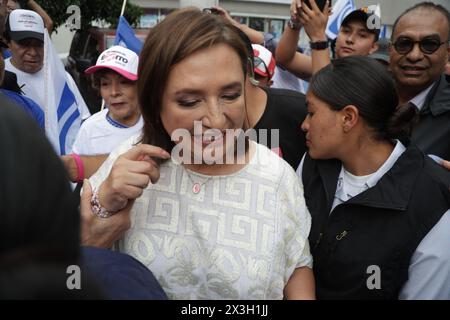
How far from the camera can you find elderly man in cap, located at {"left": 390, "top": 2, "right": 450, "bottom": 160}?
7.79 feet

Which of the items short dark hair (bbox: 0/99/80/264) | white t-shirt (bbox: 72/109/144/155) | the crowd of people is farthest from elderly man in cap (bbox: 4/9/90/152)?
short dark hair (bbox: 0/99/80/264)

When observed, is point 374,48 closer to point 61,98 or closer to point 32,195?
point 61,98

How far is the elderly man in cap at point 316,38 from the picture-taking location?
9.02 feet

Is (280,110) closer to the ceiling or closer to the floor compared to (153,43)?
closer to the floor

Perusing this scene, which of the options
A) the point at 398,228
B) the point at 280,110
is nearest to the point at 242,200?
the point at 398,228

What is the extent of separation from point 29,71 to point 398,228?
3.37 meters

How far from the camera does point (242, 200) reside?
137cm

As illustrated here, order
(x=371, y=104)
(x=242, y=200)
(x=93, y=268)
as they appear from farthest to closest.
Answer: (x=371, y=104) < (x=242, y=200) < (x=93, y=268)

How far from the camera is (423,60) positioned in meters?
2.43

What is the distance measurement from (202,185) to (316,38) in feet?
5.63

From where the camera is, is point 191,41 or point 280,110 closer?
point 191,41

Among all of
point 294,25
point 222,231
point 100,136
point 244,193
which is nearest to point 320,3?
point 294,25
